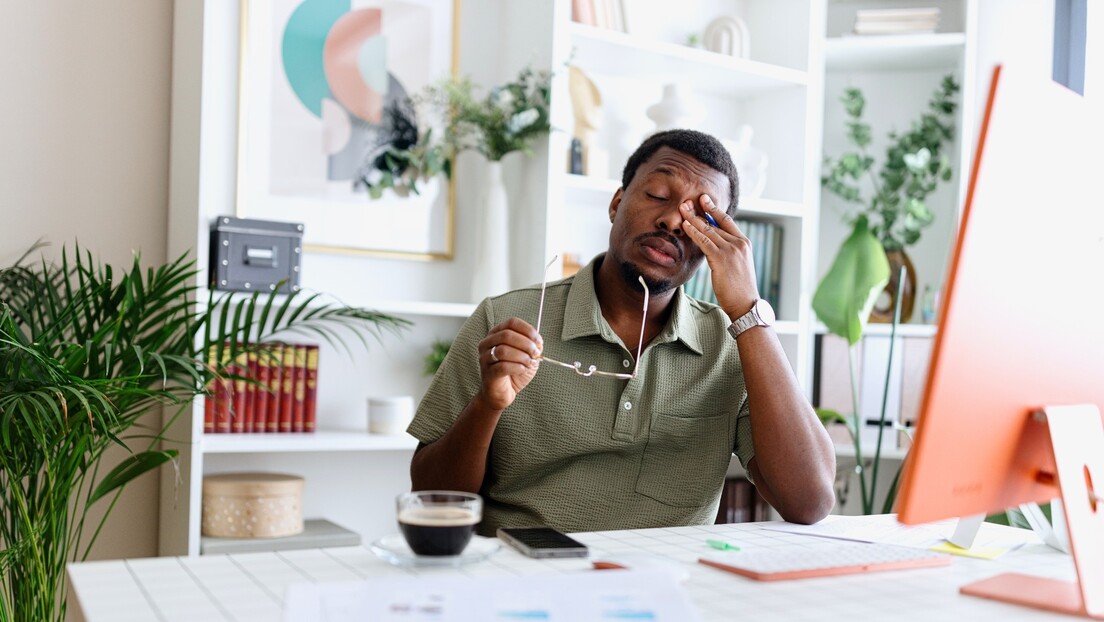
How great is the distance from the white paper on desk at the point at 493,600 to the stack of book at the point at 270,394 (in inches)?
67.5

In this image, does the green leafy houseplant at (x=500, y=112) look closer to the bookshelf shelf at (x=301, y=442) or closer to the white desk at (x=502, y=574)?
the bookshelf shelf at (x=301, y=442)

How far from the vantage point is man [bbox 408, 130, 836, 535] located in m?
1.68

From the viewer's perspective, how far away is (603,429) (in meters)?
1.75

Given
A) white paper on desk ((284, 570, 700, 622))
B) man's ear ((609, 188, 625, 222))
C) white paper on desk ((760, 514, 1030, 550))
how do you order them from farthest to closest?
1. man's ear ((609, 188, 625, 222))
2. white paper on desk ((760, 514, 1030, 550))
3. white paper on desk ((284, 570, 700, 622))

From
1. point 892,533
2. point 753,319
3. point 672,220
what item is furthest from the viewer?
point 672,220

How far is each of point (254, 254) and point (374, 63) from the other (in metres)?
0.72

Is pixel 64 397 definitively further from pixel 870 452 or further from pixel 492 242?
pixel 870 452

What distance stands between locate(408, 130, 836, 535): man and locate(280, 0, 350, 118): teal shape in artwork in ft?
3.87

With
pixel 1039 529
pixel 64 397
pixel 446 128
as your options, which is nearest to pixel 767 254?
pixel 446 128

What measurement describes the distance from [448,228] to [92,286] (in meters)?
1.11

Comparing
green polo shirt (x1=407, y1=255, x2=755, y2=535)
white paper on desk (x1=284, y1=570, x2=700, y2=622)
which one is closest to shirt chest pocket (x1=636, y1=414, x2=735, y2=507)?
green polo shirt (x1=407, y1=255, x2=755, y2=535)

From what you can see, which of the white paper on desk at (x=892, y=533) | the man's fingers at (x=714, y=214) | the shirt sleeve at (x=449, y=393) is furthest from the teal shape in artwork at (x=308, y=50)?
the white paper on desk at (x=892, y=533)

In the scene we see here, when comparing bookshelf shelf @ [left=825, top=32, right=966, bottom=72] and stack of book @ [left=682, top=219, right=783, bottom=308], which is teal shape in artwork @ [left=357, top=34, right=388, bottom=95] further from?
bookshelf shelf @ [left=825, top=32, right=966, bottom=72]

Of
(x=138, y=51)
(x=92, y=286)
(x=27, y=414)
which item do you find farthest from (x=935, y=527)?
(x=138, y=51)
